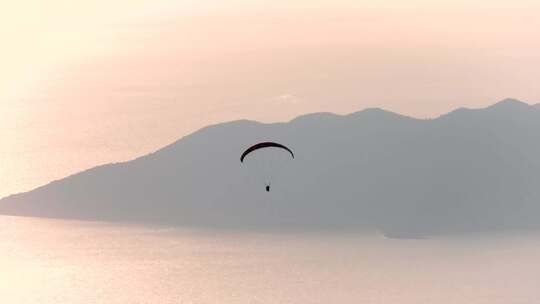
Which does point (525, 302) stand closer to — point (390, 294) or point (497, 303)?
point (497, 303)

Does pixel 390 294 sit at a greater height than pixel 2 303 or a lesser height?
greater

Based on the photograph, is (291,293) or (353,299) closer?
(353,299)

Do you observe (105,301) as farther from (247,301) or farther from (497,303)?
(497,303)

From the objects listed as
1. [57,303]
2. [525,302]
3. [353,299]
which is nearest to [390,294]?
[353,299]

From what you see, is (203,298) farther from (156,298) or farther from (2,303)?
(2,303)

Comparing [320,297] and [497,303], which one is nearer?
[497,303]

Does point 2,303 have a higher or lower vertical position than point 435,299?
lower

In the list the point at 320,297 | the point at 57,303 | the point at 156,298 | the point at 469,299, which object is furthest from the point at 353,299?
the point at 57,303
